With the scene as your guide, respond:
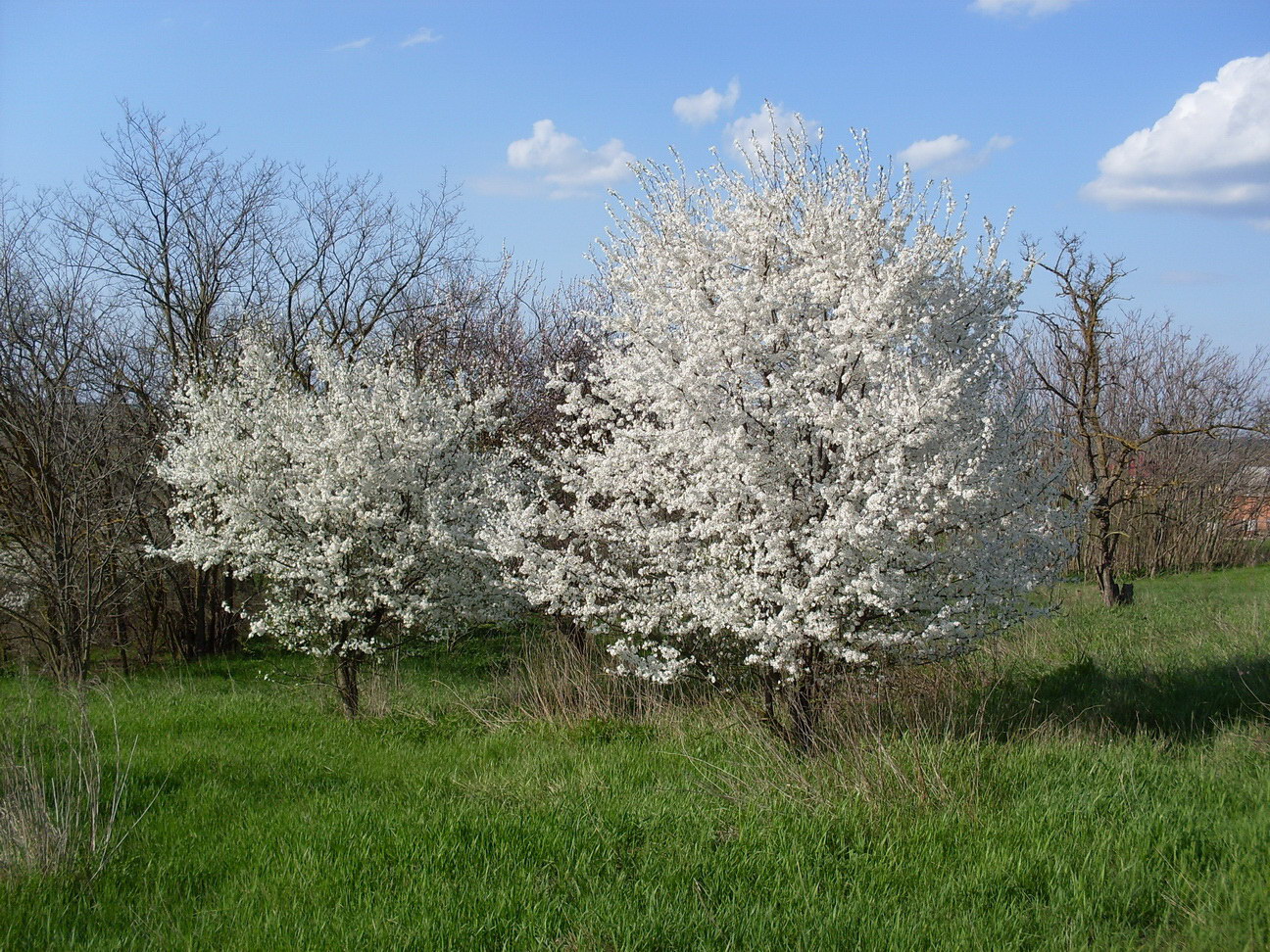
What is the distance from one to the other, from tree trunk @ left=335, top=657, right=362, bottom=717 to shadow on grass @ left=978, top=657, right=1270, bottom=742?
236 inches

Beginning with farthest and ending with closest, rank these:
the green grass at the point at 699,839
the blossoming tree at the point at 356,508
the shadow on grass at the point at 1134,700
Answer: the blossoming tree at the point at 356,508 < the shadow on grass at the point at 1134,700 < the green grass at the point at 699,839

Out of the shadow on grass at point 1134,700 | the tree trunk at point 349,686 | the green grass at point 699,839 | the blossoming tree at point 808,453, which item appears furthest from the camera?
the tree trunk at point 349,686

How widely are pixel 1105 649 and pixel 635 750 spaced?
6.49 metres

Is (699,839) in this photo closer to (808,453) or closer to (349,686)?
(808,453)

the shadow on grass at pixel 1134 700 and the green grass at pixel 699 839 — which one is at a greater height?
the green grass at pixel 699 839

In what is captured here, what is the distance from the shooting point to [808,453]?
6.25 metres

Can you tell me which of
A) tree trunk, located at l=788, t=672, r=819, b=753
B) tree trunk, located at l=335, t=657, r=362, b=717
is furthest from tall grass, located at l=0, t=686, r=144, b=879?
tree trunk, located at l=788, t=672, r=819, b=753

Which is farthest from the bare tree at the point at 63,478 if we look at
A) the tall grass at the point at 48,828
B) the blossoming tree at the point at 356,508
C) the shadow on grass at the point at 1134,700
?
the shadow on grass at the point at 1134,700

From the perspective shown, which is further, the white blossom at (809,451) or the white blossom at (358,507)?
the white blossom at (358,507)

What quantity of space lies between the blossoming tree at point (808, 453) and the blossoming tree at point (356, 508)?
1925mm

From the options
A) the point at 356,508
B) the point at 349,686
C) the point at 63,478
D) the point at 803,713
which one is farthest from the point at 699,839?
the point at 63,478

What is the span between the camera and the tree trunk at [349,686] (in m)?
9.08

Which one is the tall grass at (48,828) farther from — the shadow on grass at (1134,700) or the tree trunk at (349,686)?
the shadow on grass at (1134,700)

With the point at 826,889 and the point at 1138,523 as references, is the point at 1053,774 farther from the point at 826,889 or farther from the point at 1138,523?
the point at 1138,523
